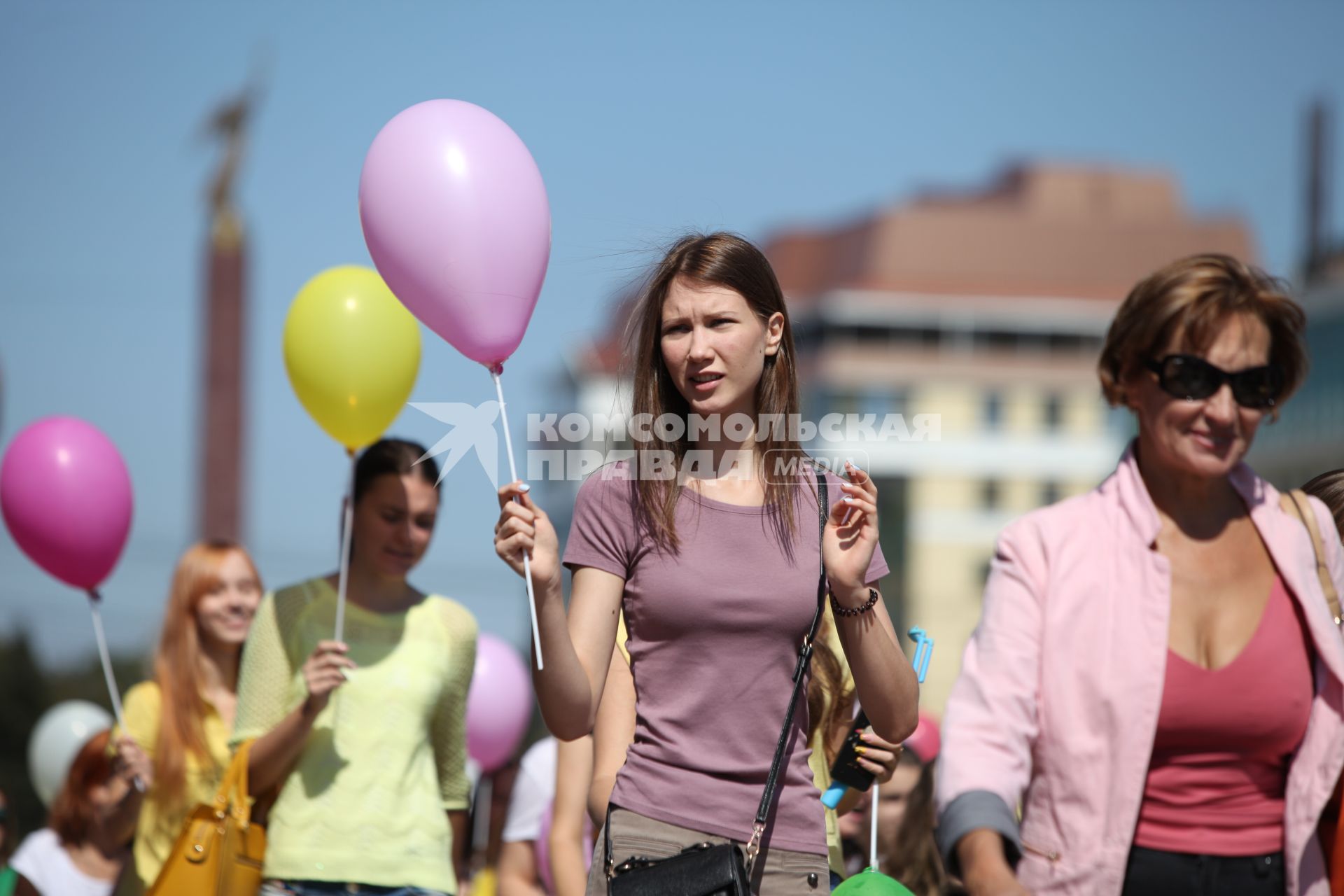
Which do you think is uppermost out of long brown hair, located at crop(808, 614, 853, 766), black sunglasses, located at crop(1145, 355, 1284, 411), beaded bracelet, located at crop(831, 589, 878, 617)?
black sunglasses, located at crop(1145, 355, 1284, 411)

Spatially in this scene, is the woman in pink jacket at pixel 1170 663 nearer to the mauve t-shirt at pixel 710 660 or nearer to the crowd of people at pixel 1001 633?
the crowd of people at pixel 1001 633

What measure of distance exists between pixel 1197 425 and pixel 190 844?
10.0ft

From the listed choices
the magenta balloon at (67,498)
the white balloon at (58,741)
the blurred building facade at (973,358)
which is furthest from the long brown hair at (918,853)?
the blurred building facade at (973,358)

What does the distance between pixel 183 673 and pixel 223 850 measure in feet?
4.15

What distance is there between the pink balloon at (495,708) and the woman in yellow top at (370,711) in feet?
9.44

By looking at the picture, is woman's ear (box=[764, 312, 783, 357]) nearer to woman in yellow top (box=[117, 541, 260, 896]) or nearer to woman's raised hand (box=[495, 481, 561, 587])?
woman's raised hand (box=[495, 481, 561, 587])

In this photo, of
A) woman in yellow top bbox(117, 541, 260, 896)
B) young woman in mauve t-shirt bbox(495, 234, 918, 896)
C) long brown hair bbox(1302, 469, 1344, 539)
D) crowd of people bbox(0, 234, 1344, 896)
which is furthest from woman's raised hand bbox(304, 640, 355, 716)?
long brown hair bbox(1302, 469, 1344, 539)

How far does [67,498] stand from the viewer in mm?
6762

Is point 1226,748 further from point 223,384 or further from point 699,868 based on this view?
point 223,384

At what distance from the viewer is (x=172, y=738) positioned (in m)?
5.98

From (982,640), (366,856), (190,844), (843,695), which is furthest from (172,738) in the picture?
(982,640)

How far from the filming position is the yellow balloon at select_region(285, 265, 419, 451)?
578cm

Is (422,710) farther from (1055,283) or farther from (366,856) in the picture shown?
(1055,283)

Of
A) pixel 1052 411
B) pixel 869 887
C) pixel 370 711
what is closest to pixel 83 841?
pixel 370 711
